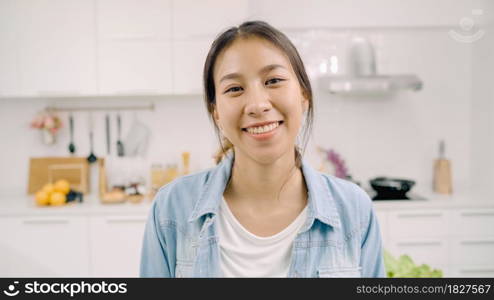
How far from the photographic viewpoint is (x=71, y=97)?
2.41 meters

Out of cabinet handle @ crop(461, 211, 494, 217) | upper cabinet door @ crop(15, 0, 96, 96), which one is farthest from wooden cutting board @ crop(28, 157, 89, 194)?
cabinet handle @ crop(461, 211, 494, 217)

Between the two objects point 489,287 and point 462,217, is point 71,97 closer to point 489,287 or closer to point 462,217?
point 462,217

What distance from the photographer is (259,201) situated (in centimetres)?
77

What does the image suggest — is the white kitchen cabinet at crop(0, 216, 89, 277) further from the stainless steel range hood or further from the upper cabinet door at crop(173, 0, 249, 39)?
the stainless steel range hood

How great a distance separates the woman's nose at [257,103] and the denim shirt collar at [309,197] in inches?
6.1

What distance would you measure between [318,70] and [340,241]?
5.80ft

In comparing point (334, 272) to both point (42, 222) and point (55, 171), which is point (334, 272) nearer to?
point (42, 222)

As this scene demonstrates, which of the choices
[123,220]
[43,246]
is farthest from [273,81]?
[43,246]

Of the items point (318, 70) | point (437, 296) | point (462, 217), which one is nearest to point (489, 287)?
point (437, 296)

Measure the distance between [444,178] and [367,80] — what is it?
64cm

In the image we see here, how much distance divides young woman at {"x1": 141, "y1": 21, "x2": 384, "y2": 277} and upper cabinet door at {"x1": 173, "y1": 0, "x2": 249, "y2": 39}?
1462mm

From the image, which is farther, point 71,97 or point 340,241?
point 71,97

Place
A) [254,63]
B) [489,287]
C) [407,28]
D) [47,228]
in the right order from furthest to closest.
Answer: [407,28] < [47,228] < [489,287] < [254,63]

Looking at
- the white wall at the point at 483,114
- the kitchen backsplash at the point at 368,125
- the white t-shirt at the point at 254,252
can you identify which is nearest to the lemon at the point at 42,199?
the kitchen backsplash at the point at 368,125
